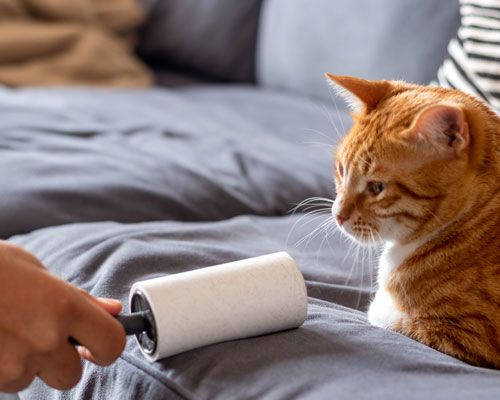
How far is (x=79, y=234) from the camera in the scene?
1.09 m

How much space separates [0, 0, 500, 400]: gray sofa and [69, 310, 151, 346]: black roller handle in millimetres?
40

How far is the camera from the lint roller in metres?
0.73

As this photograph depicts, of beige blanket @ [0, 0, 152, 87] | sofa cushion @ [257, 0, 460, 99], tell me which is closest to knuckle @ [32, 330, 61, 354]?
sofa cushion @ [257, 0, 460, 99]

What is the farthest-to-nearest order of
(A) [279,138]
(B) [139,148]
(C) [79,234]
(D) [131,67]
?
(D) [131,67]
(A) [279,138]
(B) [139,148]
(C) [79,234]

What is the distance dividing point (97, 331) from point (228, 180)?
0.78 m

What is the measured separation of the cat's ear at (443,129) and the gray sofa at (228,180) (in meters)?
0.26

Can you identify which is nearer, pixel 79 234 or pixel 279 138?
pixel 79 234

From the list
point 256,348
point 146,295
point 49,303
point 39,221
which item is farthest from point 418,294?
point 39,221

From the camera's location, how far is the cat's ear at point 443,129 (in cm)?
81

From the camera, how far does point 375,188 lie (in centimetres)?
92

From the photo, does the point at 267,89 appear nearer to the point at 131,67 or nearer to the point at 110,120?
the point at 131,67

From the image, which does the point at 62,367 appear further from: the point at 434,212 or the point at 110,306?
the point at 434,212

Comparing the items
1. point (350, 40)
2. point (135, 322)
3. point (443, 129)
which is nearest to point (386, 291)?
point (443, 129)

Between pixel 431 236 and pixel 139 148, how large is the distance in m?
0.89
